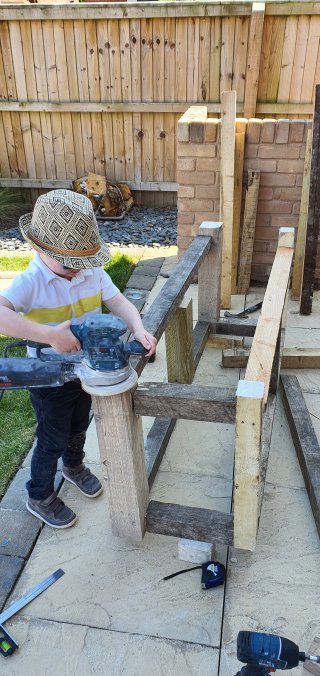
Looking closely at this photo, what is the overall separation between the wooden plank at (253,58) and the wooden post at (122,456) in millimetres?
5877

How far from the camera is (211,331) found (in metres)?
4.08

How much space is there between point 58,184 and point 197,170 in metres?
3.55

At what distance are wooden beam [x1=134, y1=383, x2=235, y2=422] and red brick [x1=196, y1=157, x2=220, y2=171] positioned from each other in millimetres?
3376

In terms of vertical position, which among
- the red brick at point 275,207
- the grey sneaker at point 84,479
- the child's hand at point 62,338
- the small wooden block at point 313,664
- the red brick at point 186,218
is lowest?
the grey sneaker at point 84,479

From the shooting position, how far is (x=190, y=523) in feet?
7.70

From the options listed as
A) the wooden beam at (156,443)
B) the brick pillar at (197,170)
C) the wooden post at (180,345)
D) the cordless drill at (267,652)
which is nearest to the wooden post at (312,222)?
the brick pillar at (197,170)

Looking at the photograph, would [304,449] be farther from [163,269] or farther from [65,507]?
[163,269]

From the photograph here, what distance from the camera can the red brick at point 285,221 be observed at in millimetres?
5130

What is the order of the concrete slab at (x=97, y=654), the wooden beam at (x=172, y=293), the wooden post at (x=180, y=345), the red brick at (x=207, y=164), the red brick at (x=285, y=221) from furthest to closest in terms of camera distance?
the red brick at (x=285, y=221)
the red brick at (x=207, y=164)
the wooden post at (x=180, y=345)
the wooden beam at (x=172, y=293)
the concrete slab at (x=97, y=654)

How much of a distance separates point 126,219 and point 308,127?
134 inches

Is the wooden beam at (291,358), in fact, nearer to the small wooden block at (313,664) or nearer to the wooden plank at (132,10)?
the small wooden block at (313,664)

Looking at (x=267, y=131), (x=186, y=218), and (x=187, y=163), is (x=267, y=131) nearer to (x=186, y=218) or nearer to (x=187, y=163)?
(x=187, y=163)

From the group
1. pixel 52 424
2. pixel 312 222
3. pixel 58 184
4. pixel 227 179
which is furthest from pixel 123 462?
pixel 58 184

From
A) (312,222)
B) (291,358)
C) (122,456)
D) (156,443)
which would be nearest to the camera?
(122,456)
